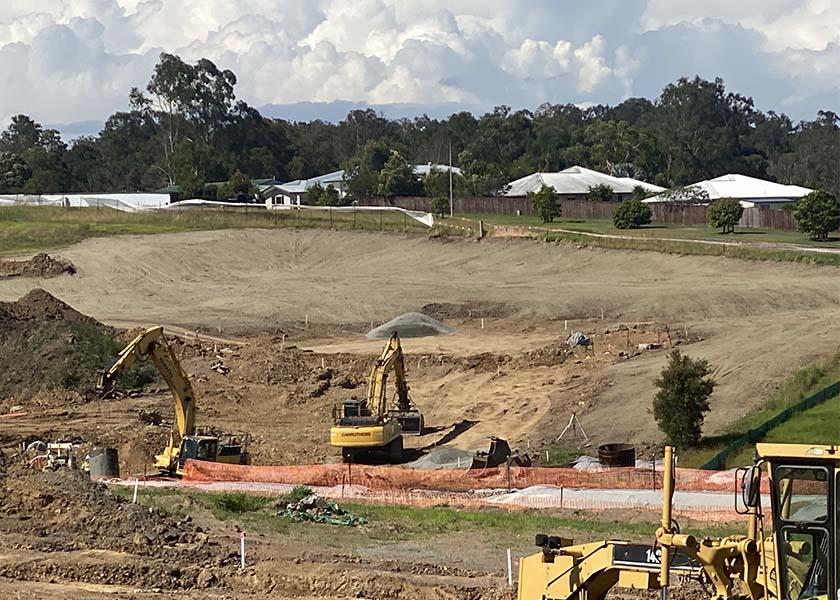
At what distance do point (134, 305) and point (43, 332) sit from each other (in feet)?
67.1

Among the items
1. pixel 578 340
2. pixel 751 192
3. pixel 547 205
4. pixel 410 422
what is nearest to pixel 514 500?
Result: pixel 410 422

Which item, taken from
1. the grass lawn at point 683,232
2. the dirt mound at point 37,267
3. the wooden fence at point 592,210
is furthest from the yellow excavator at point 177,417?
the wooden fence at point 592,210

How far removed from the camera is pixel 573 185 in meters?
122

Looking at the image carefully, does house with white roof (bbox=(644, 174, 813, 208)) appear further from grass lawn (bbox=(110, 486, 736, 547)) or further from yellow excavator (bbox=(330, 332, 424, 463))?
grass lawn (bbox=(110, 486, 736, 547))

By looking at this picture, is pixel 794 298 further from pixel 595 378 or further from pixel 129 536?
pixel 129 536

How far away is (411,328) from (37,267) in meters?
28.1

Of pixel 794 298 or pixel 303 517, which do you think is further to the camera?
pixel 794 298

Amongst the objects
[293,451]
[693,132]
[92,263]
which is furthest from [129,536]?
[693,132]

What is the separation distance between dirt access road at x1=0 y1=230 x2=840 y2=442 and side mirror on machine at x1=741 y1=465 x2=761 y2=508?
2389 centimetres

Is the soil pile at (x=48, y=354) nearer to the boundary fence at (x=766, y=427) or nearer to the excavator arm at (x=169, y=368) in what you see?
the excavator arm at (x=169, y=368)

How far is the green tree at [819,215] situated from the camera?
7306cm

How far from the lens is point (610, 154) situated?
149 metres

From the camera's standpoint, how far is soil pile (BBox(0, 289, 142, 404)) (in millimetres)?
41531

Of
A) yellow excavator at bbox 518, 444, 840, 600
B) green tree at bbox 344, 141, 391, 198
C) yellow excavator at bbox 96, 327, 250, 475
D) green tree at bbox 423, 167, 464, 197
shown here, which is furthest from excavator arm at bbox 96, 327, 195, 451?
green tree at bbox 344, 141, 391, 198
